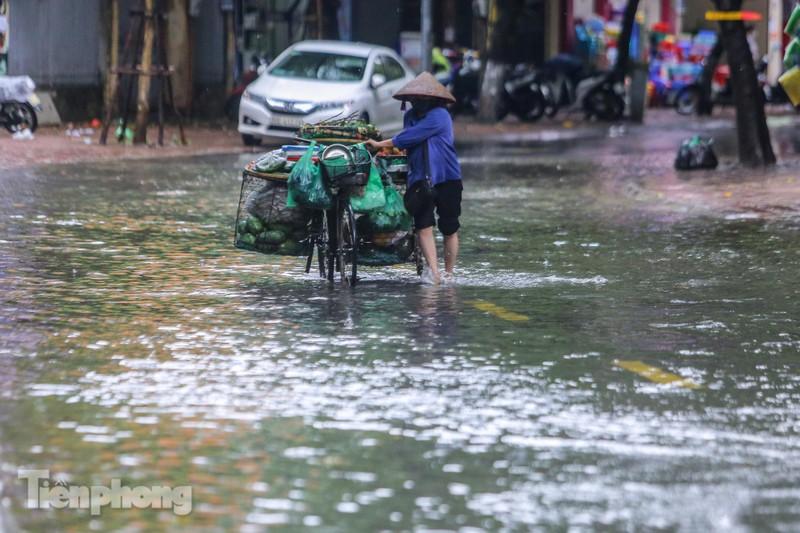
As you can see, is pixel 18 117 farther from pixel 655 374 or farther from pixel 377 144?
pixel 655 374

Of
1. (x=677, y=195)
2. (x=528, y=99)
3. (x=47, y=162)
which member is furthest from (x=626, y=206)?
(x=528, y=99)

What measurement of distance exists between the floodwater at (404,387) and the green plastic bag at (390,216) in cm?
44

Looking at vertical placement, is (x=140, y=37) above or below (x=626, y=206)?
above

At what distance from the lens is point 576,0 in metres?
49.0

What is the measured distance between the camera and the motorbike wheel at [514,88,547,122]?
35.4 m

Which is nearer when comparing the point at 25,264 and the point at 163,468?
the point at 163,468

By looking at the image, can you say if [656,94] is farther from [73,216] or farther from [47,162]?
[73,216]

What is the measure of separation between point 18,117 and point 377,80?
230 inches

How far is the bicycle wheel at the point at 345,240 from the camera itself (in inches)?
408

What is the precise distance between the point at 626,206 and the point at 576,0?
33676 mm

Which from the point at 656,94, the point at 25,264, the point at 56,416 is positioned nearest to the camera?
the point at 56,416

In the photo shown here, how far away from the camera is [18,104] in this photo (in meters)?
25.1

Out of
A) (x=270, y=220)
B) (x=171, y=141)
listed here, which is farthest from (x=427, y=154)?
(x=171, y=141)

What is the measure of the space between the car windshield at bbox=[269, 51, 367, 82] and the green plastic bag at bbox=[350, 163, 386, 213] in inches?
569
